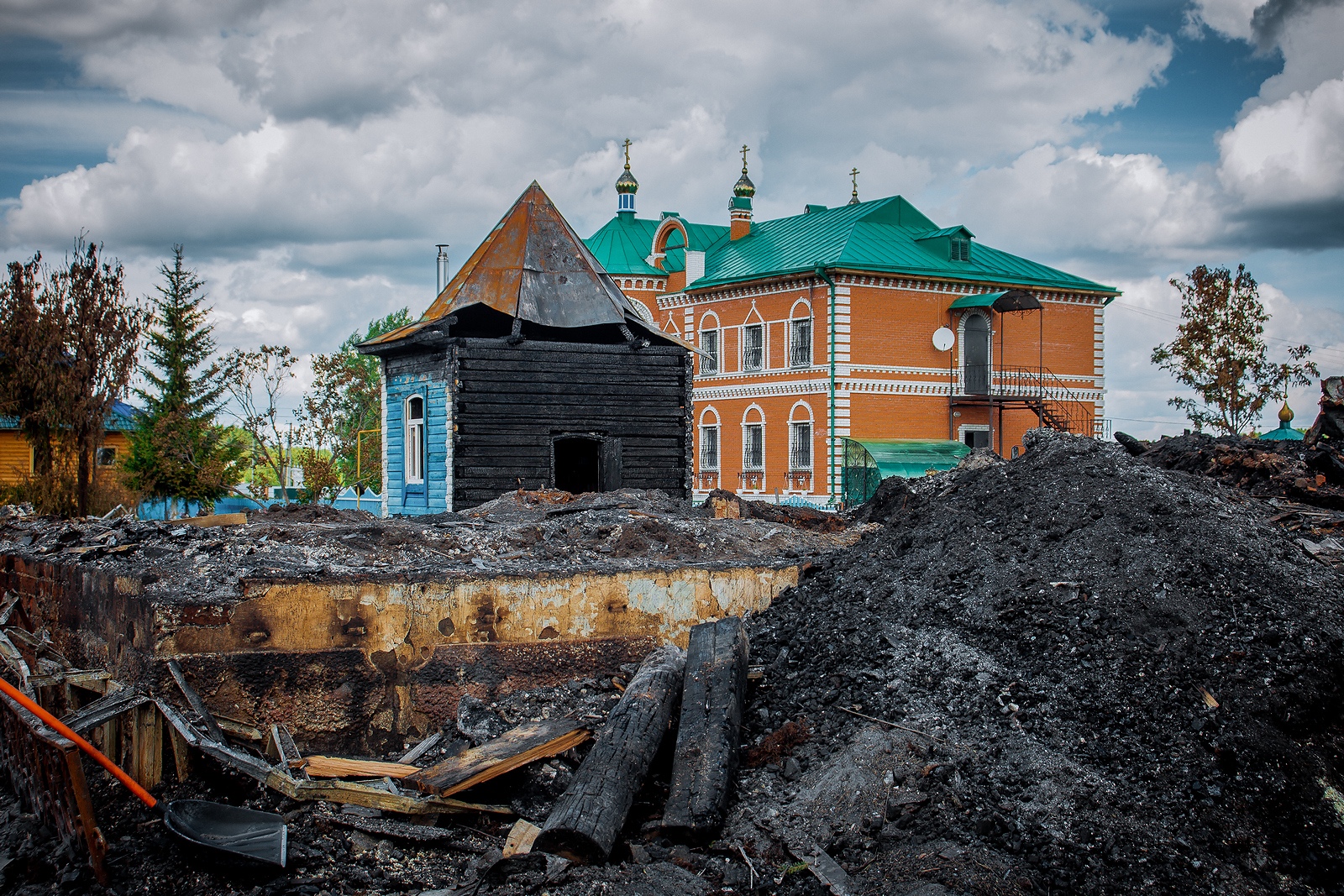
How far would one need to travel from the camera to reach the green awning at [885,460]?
24.2 meters

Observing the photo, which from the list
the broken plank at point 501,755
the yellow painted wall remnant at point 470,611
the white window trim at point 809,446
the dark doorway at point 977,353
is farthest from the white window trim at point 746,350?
the broken plank at point 501,755

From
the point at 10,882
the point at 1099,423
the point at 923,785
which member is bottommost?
the point at 10,882

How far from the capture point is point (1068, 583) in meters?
7.09

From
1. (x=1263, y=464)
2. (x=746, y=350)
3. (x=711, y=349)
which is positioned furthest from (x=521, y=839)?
(x=711, y=349)

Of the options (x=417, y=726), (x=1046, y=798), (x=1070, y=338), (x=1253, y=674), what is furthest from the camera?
(x=1070, y=338)

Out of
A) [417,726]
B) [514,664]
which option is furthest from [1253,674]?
[417,726]

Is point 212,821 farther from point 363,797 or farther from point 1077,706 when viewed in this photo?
point 1077,706

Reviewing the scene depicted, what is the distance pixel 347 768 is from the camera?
6469 mm

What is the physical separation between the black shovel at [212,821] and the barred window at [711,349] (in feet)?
80.5

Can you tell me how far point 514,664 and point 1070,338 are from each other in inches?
1016

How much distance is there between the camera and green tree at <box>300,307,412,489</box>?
1348 inches

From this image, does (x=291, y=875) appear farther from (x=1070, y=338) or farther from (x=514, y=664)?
(x=1070, y=338)

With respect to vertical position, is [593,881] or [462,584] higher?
[462,584]

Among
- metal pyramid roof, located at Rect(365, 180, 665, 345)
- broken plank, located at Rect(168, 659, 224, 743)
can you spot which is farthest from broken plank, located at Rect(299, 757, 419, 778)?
metal pyramid roof, located at Rect(365, 180, 665, 345)
